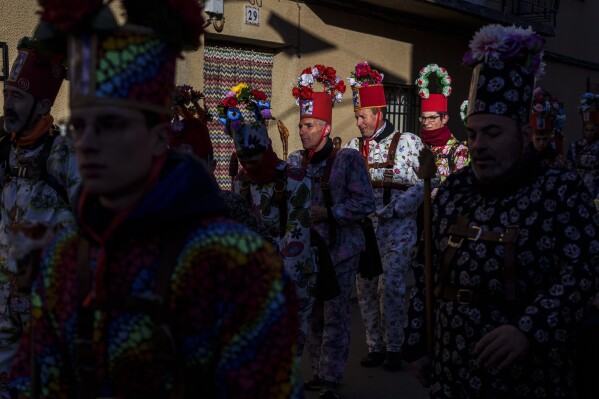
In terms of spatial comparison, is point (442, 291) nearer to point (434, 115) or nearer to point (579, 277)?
point (579, 277)

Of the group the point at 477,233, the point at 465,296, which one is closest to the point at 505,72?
the point at 477,233

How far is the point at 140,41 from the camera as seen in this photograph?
2027 mm

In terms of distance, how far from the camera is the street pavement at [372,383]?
592 cm

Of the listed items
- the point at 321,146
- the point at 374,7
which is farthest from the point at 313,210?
the point at 374,7

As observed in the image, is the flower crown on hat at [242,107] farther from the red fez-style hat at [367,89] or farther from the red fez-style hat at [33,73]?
the red fez-style hat at [367,89]

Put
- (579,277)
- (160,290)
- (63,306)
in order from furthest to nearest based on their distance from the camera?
(579,277), (63,306), (160,290)

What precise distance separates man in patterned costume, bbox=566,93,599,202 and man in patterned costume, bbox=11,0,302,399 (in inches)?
332

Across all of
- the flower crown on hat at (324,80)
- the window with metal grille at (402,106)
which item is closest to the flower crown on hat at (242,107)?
the flower crown on hat at (324,80)

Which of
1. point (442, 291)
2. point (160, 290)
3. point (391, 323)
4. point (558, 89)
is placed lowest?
point (391, 323)

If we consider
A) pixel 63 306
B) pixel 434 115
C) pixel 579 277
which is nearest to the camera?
pixel 63 306

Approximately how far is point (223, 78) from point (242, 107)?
16.9 feet


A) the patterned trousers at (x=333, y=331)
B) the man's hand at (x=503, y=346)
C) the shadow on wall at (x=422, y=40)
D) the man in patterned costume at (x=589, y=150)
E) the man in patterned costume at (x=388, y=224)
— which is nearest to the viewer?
the man's hand at (x=503, y=346)

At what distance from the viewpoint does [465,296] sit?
10.5 feet

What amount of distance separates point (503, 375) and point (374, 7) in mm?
10797
